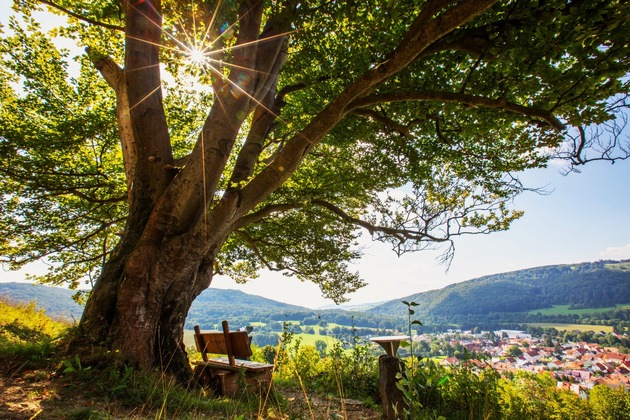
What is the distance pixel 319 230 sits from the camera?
10539 millimetres

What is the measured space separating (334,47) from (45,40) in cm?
797

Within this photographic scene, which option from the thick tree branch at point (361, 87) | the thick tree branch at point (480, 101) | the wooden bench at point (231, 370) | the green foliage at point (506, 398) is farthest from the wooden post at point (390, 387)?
the thick tree branch at point (480, 101)

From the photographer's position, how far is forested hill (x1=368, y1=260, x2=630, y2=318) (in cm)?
3991

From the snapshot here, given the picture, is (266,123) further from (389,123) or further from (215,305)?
(215,305)

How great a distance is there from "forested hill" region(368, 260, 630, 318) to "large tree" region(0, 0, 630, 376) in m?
30.9

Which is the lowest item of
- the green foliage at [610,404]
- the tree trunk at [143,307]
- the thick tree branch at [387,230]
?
the green foliage at [610,404]

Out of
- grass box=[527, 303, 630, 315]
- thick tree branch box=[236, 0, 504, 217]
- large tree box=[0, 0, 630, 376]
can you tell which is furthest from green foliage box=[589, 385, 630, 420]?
grass box=[527, 303, 630, 315]

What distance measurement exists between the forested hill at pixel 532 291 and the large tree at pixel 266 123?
30.9 m

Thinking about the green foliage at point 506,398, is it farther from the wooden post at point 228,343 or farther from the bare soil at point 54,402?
the bare soil at point 54,402

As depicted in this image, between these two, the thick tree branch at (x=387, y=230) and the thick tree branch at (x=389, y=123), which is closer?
the thick tree branch at (x=389, y=123)

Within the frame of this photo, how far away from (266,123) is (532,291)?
59319 millimetres

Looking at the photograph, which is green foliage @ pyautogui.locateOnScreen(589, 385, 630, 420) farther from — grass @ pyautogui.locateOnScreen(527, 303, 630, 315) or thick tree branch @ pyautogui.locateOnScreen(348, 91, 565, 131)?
grass @ pyautogui.locateOnScreen(527, 303, 630, 315)

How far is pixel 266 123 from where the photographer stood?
719 centimetres

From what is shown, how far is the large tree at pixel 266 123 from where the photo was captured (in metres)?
4.18
